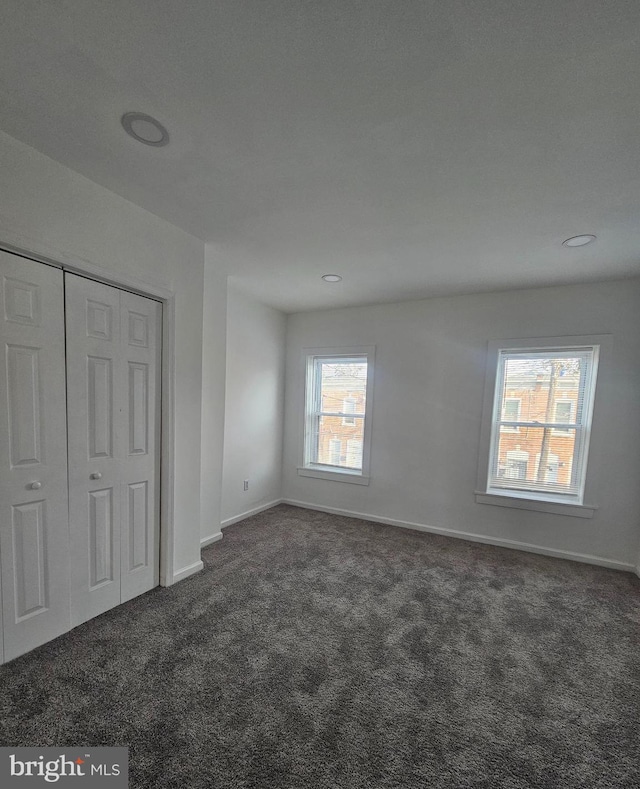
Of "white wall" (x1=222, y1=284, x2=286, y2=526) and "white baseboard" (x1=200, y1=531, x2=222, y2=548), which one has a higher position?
"white wall" (x1=222, y1=284, x2=286, y2=526)

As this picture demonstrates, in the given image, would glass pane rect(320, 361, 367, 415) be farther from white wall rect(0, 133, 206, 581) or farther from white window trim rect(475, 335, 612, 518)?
white wall rect(0, 133, 206, 581)

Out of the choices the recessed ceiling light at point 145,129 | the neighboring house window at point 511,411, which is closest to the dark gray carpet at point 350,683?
the neighboring house window at point 511,411

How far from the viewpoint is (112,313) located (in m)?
2.09

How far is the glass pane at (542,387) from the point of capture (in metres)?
3.23

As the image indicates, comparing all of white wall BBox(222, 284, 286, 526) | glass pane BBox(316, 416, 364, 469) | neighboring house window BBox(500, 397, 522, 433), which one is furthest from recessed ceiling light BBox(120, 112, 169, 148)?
neighboring house window BBox(500, 397, 522, 433)

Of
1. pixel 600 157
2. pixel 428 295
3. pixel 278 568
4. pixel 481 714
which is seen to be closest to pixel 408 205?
pixel 600 157

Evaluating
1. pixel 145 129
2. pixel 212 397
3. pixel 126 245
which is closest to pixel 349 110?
pixel 145 129

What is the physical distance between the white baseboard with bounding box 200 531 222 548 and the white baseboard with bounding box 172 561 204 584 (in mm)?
387

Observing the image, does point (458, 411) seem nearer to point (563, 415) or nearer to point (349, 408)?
point (563, 415)

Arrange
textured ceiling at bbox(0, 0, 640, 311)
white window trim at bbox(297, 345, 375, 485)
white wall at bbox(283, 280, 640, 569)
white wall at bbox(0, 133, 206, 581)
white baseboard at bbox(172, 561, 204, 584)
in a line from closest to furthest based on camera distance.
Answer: textured ceiling at bbox(0, 0, 640, 311)
white wall at bbox(0, 133, 206, 581)
white baseboard at bbox(172, 561, 204, 584)
white wall at bbox(283, 280, 640, 569)
white window trim at bbox(297, 345, 375, 485)

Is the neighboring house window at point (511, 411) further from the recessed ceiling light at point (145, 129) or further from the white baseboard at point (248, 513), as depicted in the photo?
the recessed ceiling light at point (145, 129)

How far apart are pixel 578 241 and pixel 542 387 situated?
1.49 metres

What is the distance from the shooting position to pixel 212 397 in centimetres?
321

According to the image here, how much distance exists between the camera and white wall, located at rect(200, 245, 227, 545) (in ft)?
10.1
